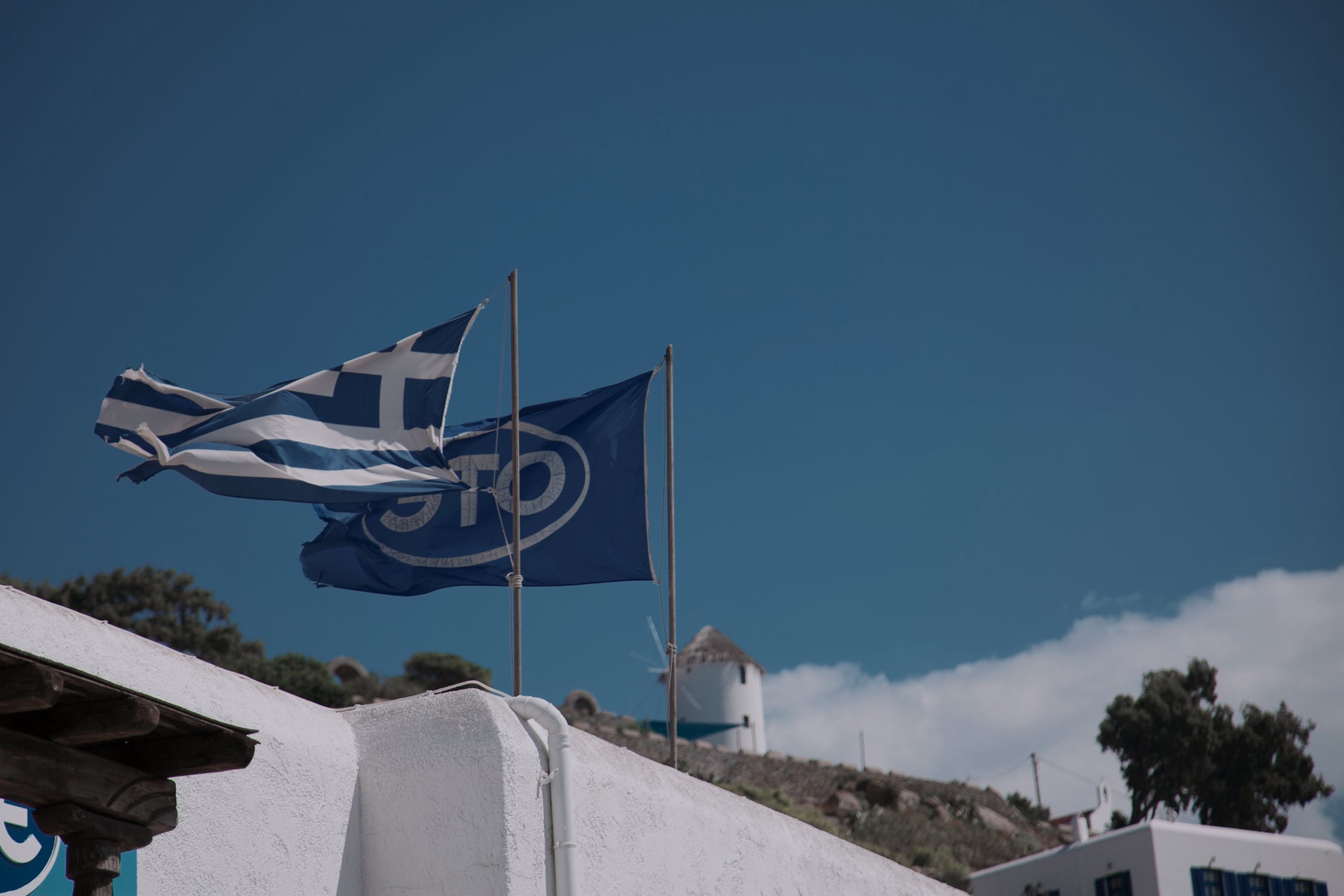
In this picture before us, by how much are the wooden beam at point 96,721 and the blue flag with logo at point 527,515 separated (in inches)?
235

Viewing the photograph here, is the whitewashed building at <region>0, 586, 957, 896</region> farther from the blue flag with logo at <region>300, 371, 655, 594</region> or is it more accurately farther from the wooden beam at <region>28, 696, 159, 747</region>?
the blue flag with logo at <region>300, 371, 655, 594</region>

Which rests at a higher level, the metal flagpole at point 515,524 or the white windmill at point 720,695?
the white windmill at point 720,695

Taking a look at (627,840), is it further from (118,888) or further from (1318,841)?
(1318,841)

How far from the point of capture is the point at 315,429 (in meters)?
10.6

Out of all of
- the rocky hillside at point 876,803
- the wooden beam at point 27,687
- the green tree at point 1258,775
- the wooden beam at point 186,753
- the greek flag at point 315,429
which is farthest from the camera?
the green tree at point 1258,775

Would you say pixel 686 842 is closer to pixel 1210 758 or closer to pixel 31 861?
pixel 31 861

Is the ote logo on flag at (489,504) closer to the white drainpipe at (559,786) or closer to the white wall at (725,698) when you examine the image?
the white drainpipe at (559,786)

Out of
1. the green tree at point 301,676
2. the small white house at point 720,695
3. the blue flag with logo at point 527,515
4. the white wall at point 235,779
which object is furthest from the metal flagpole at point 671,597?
the small white house at point 720,695

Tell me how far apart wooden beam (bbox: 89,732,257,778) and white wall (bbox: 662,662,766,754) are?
55432 mm

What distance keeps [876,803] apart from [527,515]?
33210mm

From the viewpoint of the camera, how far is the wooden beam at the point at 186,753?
17.3 feet

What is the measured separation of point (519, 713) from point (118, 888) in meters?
2.38

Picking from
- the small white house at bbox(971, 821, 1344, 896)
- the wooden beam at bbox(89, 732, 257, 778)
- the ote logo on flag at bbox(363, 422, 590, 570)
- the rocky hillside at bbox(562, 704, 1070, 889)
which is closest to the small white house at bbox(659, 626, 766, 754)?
the rocky hillside at bbox(562, 704, 1070, 889)

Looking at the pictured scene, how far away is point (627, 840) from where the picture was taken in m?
8.56
